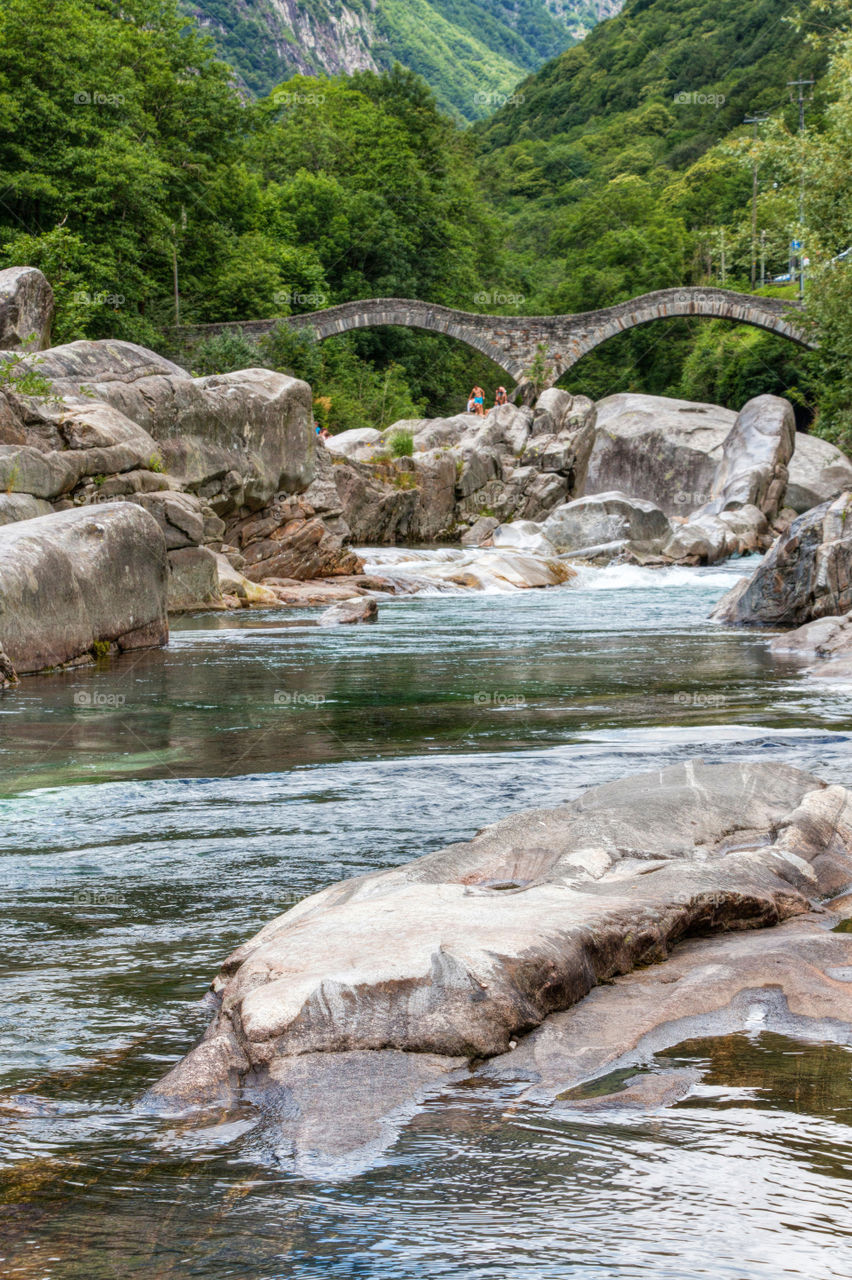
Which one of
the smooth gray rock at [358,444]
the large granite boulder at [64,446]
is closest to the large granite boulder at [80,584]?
the large granite boulder at [64,446]

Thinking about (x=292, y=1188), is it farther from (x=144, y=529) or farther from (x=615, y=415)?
(x=615, y=415)

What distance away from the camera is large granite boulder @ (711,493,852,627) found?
1445 centimetres

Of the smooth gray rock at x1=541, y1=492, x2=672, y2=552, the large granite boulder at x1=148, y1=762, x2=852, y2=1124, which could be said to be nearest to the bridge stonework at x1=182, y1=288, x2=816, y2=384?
the smooth gray rock at x1=541, y1=492, x2=672, y2=552

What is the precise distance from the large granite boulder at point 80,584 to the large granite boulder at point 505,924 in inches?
279

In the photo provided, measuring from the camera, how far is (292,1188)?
2.27 m

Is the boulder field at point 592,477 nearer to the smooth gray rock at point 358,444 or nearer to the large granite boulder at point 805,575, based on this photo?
the smooth gray rock at point 358,444

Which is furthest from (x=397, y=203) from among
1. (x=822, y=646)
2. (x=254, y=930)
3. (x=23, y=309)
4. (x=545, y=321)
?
(x=254, y=930)

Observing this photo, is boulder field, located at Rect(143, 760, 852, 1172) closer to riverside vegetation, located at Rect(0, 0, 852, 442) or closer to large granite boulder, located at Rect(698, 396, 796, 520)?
riverside vegetation, located at Rect(0, 0, 852, 442)

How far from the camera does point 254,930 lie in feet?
13.0

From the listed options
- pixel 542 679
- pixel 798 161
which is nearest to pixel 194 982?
pixel 542 679

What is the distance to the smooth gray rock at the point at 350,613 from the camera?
15555 millimetres

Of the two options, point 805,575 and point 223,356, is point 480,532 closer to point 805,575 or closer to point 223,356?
point 223,356

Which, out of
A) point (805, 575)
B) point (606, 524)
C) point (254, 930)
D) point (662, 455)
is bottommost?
point (254, 930)

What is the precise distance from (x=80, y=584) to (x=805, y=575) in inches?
330
